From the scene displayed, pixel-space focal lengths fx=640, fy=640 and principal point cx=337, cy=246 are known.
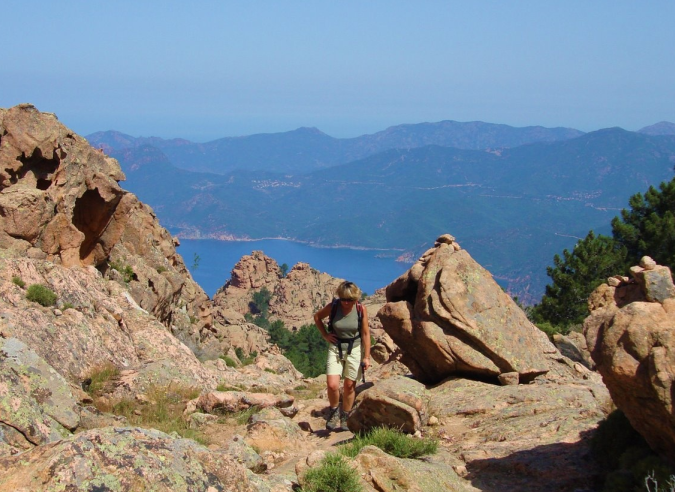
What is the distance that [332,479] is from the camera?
6996mm

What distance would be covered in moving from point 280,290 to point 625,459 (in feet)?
275

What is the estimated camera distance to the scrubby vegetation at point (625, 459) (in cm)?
728

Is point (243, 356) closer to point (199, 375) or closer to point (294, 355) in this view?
point (294, 355)

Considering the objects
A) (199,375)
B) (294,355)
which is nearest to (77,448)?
(199,375)

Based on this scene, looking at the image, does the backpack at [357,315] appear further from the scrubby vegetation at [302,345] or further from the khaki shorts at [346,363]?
the scrubby vegetation at [302,345]

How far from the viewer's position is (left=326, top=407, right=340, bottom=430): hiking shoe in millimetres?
11453

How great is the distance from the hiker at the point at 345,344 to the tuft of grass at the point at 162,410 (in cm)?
243

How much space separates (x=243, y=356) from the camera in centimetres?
4116

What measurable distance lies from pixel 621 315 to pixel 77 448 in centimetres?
642

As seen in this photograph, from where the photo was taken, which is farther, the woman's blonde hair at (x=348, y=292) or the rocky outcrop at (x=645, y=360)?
the woman's blonde hair at (x=348, y=292)

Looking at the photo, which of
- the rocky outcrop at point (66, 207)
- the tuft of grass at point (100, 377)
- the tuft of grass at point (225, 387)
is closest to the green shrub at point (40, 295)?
the tuft of grass at point (100, 377)

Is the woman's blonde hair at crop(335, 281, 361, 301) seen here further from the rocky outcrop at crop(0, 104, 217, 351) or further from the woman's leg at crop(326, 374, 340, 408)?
the rocky outcrop at crop(0, 104, 217, 351)

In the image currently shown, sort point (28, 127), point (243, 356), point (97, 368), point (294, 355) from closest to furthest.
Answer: point (97, 368) < point (28, 127) < point (243, 356) < point (294, 355)

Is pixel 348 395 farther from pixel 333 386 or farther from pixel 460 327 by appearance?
pixel 460 327
